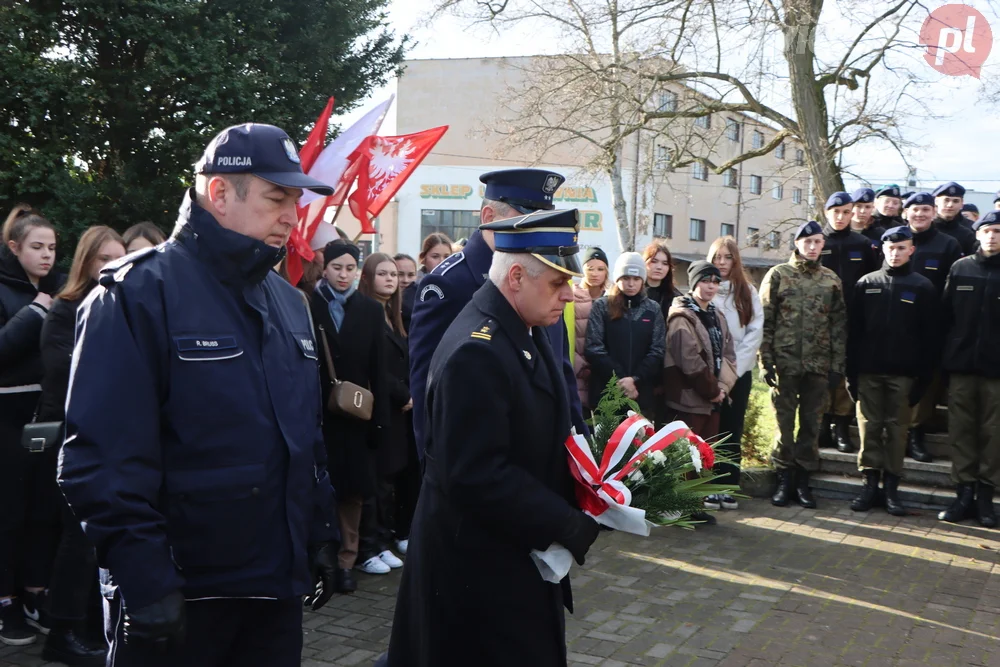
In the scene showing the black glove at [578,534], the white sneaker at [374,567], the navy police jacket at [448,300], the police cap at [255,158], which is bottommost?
the white sneaker at [374,567]

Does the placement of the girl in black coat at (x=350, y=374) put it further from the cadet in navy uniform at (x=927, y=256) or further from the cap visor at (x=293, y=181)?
the cadet in navy uniform at (x=927, y=256)

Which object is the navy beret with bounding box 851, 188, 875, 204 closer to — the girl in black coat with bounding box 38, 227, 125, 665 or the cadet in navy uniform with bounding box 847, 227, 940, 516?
the cadet in navy uniform with bounding box 847, 227, 940, 516

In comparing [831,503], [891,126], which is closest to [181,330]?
[831,503]

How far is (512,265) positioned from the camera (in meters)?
2.96

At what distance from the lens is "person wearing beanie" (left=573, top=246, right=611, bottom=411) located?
8.03 meters

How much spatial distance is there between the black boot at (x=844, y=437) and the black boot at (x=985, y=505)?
1483mm

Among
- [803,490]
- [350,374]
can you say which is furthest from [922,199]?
[350,374]

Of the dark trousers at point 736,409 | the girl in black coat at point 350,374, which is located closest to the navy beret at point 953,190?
the dark trousers at point 736,409

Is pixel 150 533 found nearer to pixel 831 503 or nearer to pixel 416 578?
pixel 416 578

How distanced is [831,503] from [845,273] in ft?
7.29

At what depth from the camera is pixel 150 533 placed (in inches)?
90.6

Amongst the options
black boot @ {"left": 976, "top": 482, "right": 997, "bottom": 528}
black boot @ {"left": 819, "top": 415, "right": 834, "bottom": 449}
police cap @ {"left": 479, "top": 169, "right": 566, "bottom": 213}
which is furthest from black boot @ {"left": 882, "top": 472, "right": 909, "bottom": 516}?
police cap @ {"left": 479, "top": 169, "right": 566, "bottom": 213}

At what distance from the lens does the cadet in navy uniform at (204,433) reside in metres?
2.30

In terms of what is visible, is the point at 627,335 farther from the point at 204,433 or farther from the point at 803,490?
the point at 204,433
